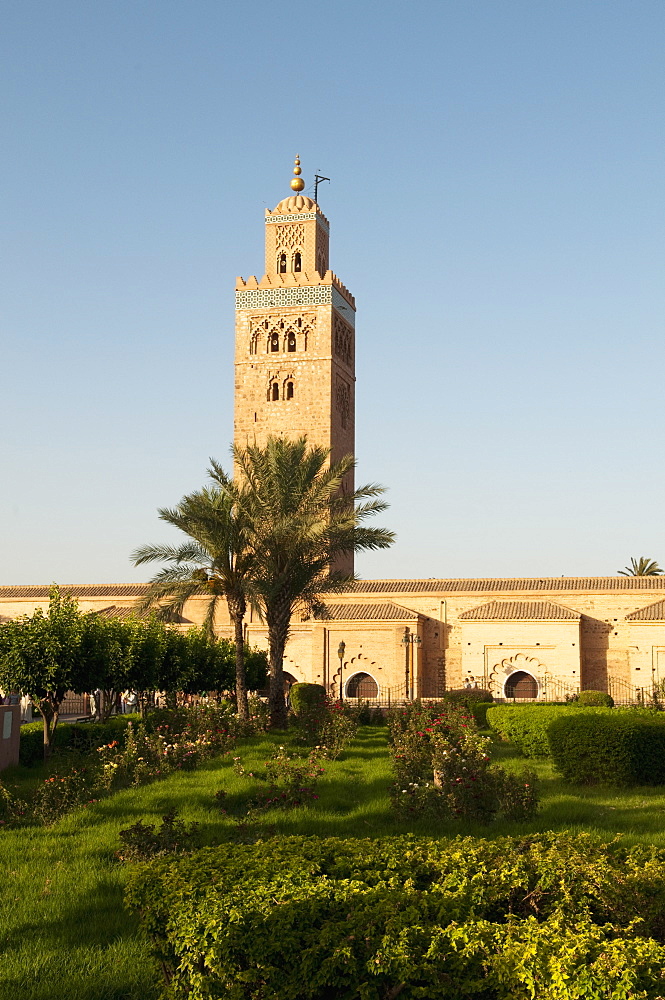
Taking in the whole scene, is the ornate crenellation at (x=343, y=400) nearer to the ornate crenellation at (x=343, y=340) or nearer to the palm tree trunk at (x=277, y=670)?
the ornate crenellation at (x=343, y=340)

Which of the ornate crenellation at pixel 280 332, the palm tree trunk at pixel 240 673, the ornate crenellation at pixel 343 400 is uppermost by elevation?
the ornate crenellation at pixel 280 332

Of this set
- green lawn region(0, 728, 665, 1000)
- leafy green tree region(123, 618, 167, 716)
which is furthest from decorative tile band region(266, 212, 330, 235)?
green lawn region(0, 728, 665, 1000)

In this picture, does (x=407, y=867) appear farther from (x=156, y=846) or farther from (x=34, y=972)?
(x=156, y=846)

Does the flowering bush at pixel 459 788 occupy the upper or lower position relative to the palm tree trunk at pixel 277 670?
lower

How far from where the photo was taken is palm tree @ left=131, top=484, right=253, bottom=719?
71.5 ft

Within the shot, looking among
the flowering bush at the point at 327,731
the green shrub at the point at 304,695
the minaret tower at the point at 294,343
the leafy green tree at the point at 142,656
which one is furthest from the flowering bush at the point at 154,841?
the minaret tower at the point at 294,343

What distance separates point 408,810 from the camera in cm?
1050

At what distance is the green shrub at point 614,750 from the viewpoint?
45.5ft

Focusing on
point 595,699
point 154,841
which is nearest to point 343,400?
point 595,699

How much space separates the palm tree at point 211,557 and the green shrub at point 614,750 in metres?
9.06

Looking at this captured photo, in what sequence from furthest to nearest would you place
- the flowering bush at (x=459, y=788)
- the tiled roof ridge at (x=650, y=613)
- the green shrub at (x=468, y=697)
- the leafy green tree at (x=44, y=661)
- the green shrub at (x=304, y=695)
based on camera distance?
the tiled roof ridge at (x=650, y=613), the green shrub at (x=304, y=695), the green shrub at (x=468, y=697), the leafy green tree at (x=44, y=661), the flowering bush at (x=459, y=788)

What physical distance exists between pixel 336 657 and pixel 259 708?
13.4m

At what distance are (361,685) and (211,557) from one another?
52.1ft

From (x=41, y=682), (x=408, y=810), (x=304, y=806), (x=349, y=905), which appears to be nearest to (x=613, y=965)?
(x=349, y=905)
